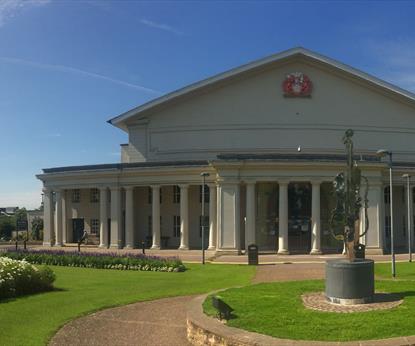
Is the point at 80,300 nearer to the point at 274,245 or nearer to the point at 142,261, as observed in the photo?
the point at 142,261

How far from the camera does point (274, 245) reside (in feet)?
148

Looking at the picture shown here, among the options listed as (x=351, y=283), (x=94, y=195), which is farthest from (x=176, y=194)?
(x=351, y=283)

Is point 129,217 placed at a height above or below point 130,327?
above

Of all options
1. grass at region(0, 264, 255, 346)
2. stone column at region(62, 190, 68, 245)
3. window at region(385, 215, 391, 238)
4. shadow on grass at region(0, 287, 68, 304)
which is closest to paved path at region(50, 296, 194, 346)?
grass at region(0, 264, 255, 346)

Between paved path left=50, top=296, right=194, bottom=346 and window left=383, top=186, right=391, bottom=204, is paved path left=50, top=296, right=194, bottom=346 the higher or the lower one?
the lower one

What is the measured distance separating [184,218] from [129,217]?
5.67 meters

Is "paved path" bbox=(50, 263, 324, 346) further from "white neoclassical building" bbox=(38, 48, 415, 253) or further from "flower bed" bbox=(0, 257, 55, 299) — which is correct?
"white neoclassical building" bbox=(38, 48, 415, 253)

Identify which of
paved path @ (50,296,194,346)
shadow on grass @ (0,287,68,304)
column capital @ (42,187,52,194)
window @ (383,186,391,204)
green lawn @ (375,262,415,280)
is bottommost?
green lawn @ (375,262,415,280)

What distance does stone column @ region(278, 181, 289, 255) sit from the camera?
1645 inches

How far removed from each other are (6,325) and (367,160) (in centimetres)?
3433

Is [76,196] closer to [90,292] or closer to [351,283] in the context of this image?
[90,292]

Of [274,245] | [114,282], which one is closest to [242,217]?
[274,245]

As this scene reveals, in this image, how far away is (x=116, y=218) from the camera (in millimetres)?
49062

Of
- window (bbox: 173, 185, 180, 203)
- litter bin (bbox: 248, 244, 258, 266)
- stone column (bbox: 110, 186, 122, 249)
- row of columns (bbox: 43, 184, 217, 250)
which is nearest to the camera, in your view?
litter bin (bbox: 248, 244, 258, 266)
